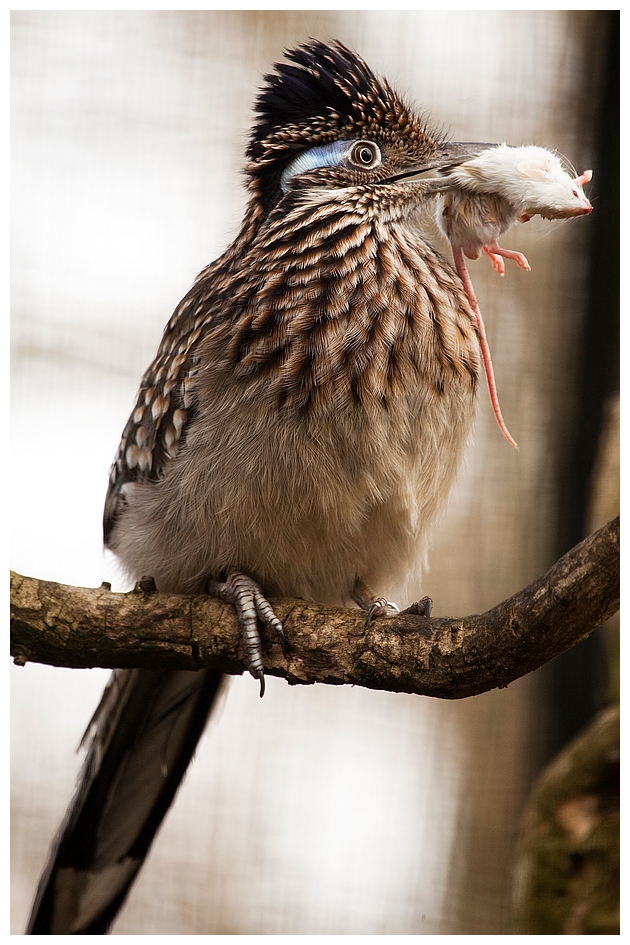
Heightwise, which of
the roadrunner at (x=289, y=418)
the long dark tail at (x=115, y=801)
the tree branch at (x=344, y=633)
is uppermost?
the roadrunner at (x=289, y=418)

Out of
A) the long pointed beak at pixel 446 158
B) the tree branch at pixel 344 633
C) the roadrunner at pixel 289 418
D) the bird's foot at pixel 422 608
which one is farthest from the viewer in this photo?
the long pointed beak at pixel 446 158

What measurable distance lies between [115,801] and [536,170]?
1.78m

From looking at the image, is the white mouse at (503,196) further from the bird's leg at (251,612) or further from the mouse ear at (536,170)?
the bird's leg at (251,612)

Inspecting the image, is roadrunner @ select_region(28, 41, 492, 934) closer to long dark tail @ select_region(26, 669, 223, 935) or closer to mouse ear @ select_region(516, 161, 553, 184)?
long dark tail @ select_region(26, 669, 223, 935)

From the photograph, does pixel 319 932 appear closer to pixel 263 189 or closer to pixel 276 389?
pixel 276 389

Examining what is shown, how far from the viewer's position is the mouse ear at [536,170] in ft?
6.00

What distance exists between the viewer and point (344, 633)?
1616mm

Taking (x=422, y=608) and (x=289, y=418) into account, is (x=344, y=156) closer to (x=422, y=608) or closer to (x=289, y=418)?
(x=289, y=418)

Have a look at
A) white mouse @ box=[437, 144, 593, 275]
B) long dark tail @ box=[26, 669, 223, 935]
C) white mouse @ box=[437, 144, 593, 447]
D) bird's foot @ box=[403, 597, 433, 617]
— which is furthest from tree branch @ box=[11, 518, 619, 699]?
white mouse @ box=[437, 144, 593, 275]

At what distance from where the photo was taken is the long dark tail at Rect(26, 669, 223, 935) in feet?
6.83

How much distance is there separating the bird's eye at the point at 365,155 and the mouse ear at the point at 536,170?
0.34 meters

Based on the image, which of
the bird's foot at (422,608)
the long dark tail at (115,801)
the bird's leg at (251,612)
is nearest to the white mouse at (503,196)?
the bird's foot at (422,608)

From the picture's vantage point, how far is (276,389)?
70.4 inches

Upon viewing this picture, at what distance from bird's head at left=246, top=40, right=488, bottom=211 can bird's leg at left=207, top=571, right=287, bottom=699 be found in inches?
36.4
